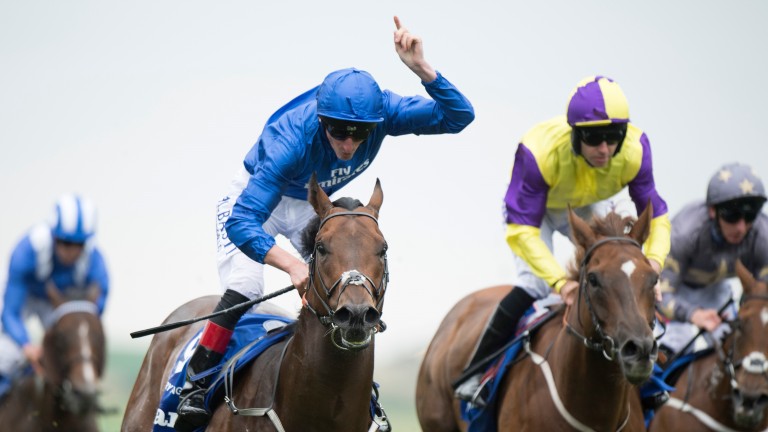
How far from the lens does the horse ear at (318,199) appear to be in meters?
5.55

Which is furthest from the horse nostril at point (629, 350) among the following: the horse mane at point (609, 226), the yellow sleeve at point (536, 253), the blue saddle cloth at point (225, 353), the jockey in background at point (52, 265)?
the jockey in background at point (52, 265)

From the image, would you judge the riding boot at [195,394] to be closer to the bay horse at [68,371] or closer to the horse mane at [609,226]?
the bay horse at [68,371]

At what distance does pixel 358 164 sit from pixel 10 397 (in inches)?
89.7

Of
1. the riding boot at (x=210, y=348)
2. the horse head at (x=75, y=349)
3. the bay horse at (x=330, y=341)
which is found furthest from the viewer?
the riding boot at (x=210, y=348)

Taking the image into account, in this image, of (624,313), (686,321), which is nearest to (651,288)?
(624,313)

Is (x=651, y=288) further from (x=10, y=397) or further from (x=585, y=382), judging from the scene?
(x=10, y=397)

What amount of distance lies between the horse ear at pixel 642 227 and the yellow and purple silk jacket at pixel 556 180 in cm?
55

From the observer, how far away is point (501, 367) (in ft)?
23.8

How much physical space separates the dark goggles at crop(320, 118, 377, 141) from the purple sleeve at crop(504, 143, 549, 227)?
1.42m

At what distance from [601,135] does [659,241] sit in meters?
0.69

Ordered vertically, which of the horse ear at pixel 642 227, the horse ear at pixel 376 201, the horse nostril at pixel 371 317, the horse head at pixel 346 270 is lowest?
the horse ear at pixel 642 227

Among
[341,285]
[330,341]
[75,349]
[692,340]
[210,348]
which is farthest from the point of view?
[692,340]

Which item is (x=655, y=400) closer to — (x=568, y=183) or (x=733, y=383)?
(x=733, y=383)

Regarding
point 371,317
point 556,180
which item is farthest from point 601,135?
point 371,317
